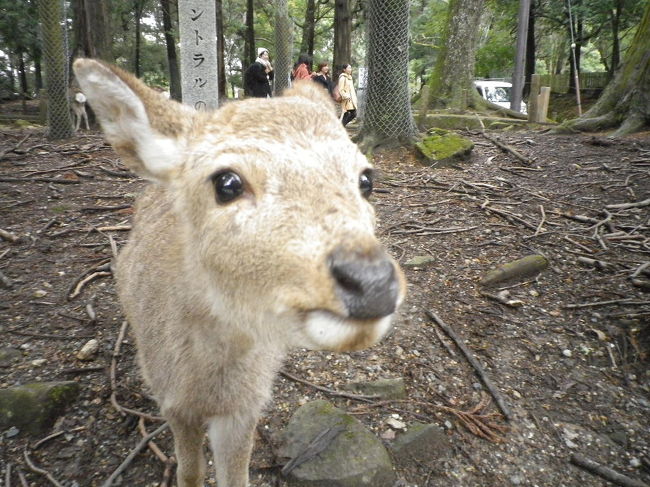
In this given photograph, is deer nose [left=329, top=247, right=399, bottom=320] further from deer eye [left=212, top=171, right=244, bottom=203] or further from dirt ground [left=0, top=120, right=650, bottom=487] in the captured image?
dirt ground [left=0, top=120, right=650, bottom=487]

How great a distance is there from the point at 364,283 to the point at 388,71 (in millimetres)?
7819

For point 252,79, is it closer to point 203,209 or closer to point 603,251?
point 603,251

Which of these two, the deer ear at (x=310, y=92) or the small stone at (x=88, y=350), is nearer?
the deer ear at (x=310, y=92)

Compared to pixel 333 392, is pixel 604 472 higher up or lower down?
lower down

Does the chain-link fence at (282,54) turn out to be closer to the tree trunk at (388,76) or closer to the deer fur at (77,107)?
the deer fur at (77,107)

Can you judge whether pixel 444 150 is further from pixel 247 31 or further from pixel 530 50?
pixel 530 50

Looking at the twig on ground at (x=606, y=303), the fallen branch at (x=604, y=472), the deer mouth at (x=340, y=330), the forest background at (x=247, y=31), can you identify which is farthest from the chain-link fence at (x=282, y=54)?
the deer mouth at (x=340, y=330)

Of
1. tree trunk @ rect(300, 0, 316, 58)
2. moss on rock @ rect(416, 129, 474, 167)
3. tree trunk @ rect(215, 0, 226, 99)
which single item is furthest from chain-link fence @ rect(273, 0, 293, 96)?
moss on rock @ rect(416, 129, 474, 167)

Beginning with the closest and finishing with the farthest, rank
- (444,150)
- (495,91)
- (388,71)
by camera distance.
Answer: (444,150) < (388,71) < (495,91)

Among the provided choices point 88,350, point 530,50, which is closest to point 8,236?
point 88,350

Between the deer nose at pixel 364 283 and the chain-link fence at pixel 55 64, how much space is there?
990 centimetres

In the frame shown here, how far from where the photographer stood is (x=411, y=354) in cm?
366

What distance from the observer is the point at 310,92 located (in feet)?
9.36

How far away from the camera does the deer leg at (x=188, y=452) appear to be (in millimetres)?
2369
